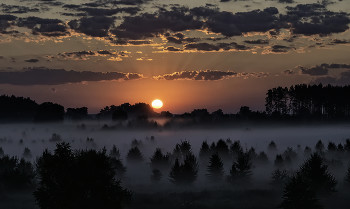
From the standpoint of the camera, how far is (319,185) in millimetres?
59219

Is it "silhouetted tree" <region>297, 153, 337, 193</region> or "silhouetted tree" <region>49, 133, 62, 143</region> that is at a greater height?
"silhouetted tree" <region>49, 133, 62, 143</region>

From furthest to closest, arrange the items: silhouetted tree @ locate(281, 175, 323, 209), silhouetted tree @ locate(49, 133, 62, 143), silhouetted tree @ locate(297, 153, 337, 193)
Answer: silhouetted tree @ locate(49, 133, 62, 143) < silhouetted tree @ locate(297, 153, 337, 193) < silhouetted tree @ locate(281, 175, 323, 209)

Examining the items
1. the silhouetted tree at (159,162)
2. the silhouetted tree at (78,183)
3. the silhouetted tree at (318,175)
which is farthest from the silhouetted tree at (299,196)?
the silhouetted tree at (159,162)

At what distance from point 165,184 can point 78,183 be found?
3915cm

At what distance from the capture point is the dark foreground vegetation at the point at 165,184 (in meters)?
36.4

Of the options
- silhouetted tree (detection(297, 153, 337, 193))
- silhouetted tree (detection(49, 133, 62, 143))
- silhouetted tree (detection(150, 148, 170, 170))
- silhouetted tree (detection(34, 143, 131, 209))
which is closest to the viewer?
silhouetted tree (detection(34, 143, 131, 209))

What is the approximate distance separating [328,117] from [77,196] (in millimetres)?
167642

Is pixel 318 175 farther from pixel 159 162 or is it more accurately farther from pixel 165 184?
pixel 159 162

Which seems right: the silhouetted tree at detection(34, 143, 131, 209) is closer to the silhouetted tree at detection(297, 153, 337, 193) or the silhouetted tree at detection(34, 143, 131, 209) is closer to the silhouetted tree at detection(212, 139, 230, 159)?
the silhouetted tree at detection(297, 153, 337, 193)

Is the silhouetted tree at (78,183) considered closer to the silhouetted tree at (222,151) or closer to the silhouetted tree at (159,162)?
the silhouetted tree at (159,162)

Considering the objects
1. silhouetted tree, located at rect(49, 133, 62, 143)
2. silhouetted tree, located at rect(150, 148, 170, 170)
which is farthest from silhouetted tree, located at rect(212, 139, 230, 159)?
silhouetted tree, located at rect(49, 133, 62, 143)

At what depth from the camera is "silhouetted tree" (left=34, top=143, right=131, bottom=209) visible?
36.1 m

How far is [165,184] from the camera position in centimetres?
7450

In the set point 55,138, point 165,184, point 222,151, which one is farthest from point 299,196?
point 55,138
